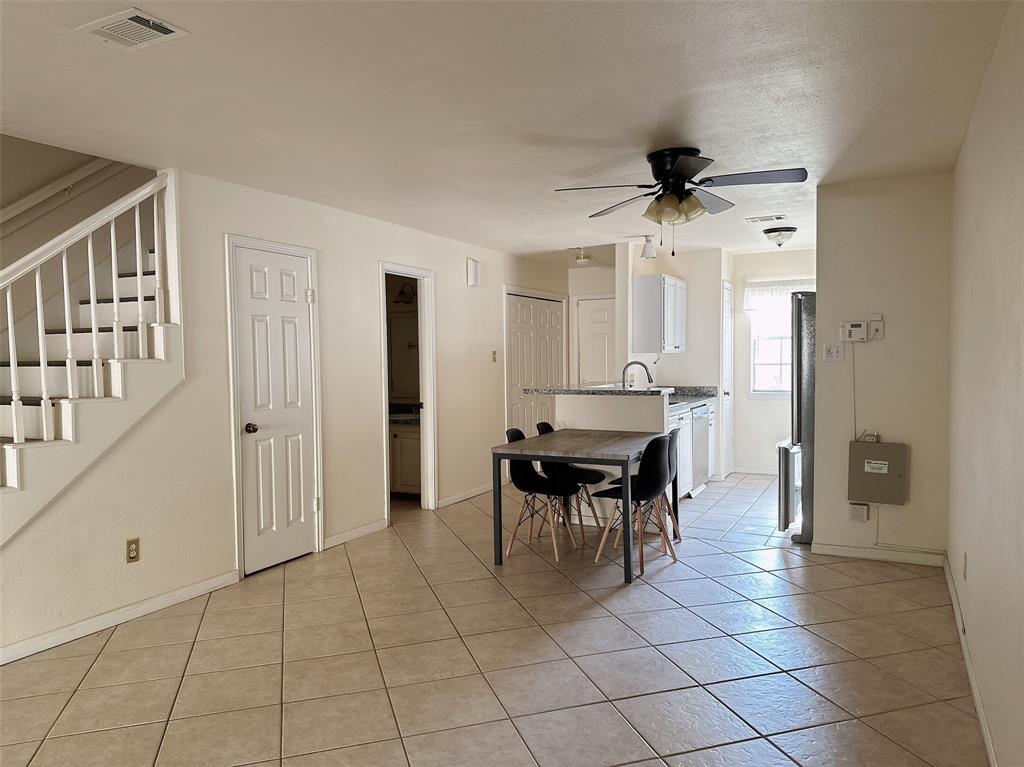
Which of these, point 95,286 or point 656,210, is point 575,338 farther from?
point 95,286

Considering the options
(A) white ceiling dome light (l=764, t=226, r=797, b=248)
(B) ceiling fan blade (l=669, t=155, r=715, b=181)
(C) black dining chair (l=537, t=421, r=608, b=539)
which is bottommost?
(C) black dining chair (l=537, t=421, r=608, b=539)

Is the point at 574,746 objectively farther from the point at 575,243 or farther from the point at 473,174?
the point at 575,243

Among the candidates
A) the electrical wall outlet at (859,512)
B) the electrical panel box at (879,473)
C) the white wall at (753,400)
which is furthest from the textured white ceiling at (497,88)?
the white wall at (753,400)

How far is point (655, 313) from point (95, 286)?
15.0 ft

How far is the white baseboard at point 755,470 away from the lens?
24.8 ft

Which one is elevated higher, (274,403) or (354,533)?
(274,403)

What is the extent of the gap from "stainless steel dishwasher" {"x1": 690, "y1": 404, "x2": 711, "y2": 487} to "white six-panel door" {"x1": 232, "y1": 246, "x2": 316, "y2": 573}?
3.44 metres

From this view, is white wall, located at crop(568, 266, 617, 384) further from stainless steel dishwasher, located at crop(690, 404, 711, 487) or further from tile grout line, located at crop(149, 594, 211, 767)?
tile grout line, located at crop(149, 594, 211, 767)

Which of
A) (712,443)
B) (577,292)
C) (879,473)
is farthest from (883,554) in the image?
(577,292)

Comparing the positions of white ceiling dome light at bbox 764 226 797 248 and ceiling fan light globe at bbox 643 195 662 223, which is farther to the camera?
white ceiling dome light at bbox 764 226 797 248

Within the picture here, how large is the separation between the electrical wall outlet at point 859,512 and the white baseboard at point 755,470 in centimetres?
311

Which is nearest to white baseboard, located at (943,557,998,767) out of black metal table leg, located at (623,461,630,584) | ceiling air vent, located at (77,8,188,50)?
black metal table leg, located at (623,461,630,584)

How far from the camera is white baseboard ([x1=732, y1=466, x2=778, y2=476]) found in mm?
7566

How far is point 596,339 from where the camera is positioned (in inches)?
330
